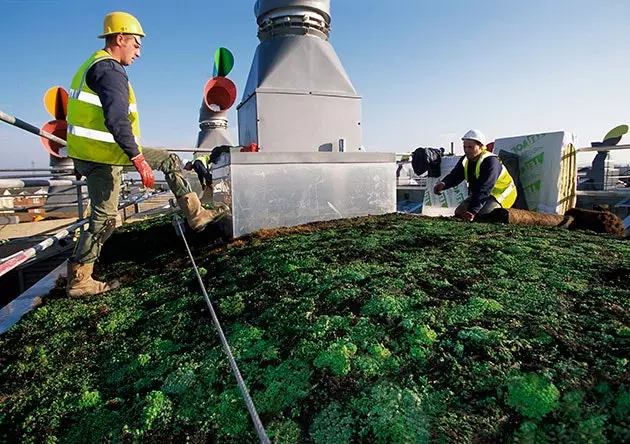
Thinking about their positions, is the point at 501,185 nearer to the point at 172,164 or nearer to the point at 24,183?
the point at 172,164

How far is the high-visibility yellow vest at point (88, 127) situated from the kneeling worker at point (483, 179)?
13.0 feet

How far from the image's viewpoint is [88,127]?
307cm

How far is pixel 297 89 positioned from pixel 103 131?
3.02m

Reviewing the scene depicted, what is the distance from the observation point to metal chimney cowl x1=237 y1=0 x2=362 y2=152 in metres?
5.45

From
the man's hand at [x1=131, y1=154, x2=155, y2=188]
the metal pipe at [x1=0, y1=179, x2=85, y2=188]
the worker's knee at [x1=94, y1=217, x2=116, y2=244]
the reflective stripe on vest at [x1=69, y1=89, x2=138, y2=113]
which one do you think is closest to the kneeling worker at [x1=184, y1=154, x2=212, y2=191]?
the metal pipe at [x1=0, y1=179, x2=85, y2=188]

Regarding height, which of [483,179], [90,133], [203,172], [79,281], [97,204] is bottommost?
[79,281]

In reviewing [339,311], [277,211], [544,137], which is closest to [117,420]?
[339,311]

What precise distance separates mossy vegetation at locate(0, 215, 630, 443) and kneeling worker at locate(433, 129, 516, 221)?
2035 mm

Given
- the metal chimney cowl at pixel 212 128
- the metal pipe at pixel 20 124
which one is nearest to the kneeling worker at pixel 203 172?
the metal pipe at pixel 20 124

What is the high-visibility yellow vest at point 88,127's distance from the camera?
3018mm

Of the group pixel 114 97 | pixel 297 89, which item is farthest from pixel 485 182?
pixel 114 97

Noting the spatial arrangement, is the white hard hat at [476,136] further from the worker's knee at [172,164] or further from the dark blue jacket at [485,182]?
the worker's knee at [172,164]

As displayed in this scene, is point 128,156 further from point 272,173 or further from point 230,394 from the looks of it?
point 230,394

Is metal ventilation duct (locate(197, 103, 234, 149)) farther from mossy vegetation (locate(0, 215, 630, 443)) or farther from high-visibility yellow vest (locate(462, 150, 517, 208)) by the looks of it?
mossy vegetation (locate(0, 215, 630, 443))
